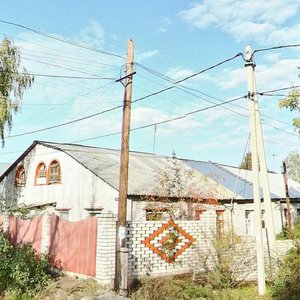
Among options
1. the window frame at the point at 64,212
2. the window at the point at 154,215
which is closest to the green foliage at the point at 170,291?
the window at the point at 154,215

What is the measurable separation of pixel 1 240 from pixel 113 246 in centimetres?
414

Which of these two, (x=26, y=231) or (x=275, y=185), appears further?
(x=275, y=185)

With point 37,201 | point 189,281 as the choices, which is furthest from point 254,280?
point 37,201

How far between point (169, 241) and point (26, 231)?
18.6ft

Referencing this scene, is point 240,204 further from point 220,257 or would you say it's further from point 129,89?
point 129,89

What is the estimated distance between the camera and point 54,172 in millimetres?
23750

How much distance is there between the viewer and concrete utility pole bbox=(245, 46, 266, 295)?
10.4m

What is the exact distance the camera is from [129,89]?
1139 cm

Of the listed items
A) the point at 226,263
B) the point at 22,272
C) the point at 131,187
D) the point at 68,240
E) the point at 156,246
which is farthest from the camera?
the point at 131,187

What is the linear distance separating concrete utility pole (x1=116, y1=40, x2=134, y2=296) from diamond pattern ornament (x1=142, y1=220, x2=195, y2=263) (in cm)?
130

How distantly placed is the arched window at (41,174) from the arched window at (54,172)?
21.9 inches

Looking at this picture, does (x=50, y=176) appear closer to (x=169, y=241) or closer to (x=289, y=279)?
(x=169, y=241)

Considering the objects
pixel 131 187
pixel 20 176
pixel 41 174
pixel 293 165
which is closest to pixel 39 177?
pixel 41 174

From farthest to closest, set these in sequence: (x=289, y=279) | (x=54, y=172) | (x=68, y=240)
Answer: (x=54, y=172), (x=68, y=240), (x=289, y=279)
